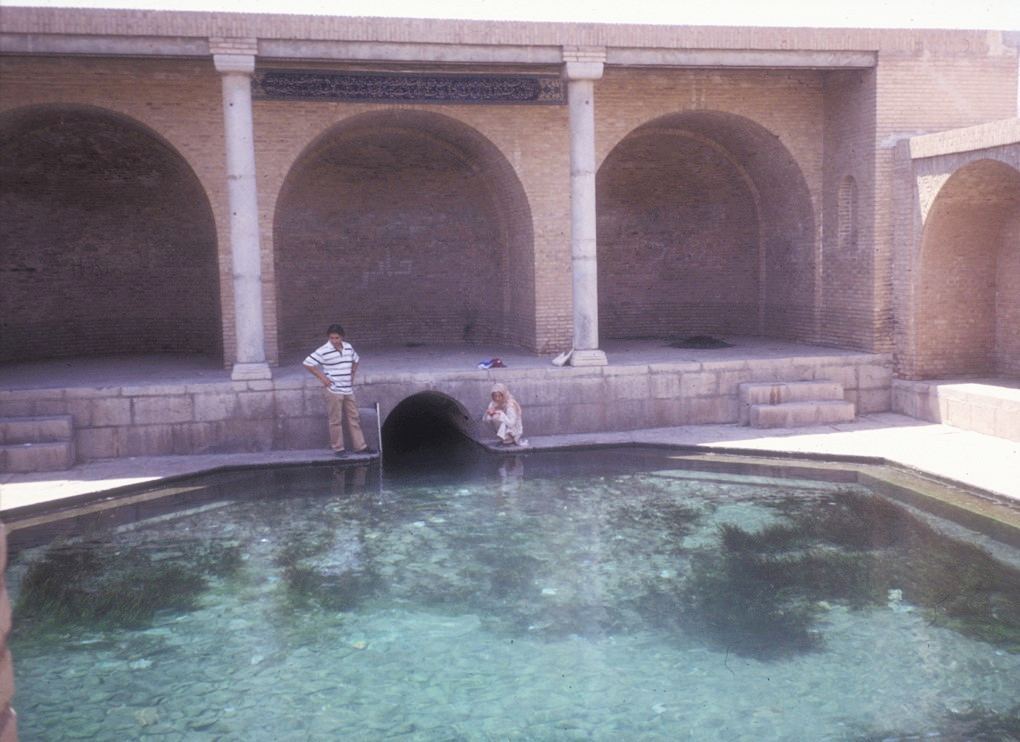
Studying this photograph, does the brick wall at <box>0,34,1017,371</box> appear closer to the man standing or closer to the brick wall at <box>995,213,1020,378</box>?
the brick wall at <box>995,213,1020,378</box>

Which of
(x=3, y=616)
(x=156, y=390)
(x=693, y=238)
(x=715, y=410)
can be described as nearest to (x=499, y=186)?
(x=693, y=238)

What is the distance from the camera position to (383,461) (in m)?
10.9

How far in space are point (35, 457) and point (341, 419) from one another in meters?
2.99

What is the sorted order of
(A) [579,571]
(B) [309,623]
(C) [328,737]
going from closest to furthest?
(C) [328,737] < (B) [309,623] < (A) [579,571]

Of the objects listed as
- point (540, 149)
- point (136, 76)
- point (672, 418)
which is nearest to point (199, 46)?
point (136, 76)

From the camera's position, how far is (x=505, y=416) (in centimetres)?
1101

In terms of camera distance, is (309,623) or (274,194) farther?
(274,194)

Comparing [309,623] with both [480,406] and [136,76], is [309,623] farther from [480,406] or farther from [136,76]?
[136,76]

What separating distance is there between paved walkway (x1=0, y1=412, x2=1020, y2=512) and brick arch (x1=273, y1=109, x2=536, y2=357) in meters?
3.74

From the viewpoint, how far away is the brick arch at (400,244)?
15.0 m

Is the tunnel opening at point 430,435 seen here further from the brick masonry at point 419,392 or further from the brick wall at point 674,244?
the brick wall at point 674,244

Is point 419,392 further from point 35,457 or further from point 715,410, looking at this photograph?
point 35,457

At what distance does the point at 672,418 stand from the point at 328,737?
301 inches

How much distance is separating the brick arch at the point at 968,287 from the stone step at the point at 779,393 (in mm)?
1291
